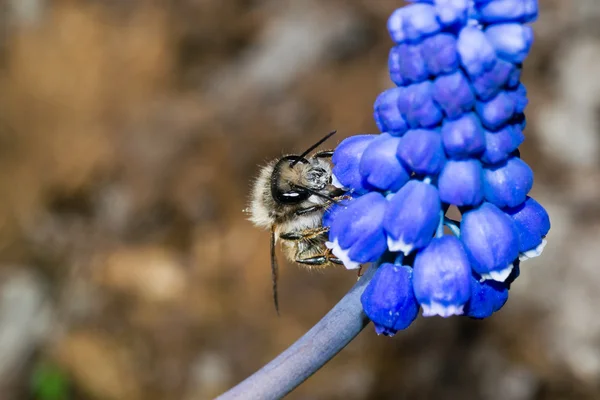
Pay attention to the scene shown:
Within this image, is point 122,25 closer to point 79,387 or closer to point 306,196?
point 79,387

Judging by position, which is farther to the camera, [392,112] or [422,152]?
[392,112]

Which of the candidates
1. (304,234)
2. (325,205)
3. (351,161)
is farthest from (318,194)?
(351,161)

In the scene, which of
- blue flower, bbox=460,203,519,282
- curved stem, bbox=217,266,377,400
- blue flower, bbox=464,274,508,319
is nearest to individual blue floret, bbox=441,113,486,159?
blue flower, bbox=460,203,519,282

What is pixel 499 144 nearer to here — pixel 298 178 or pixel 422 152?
pixel 422 152

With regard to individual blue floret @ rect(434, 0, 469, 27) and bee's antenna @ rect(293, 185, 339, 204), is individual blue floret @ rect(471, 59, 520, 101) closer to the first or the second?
individual blue floret @ rect(434, 0, 469, 27)

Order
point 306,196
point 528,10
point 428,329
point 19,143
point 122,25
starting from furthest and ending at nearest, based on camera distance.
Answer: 1. point 122,25
2. point 19,143
3. point 428,329
4. point 306,196
5. point 528,10

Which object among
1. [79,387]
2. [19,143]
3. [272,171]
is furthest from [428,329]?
[19,143]
